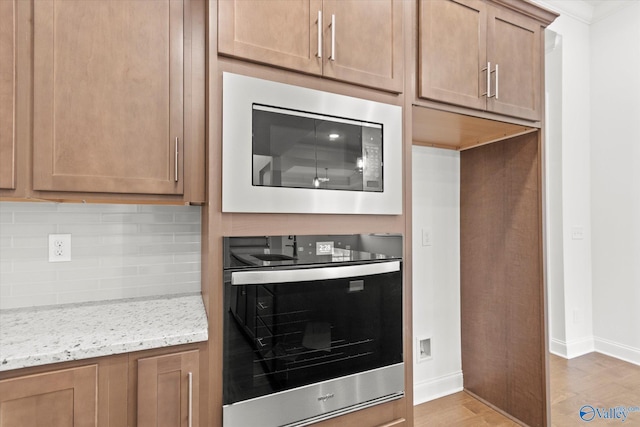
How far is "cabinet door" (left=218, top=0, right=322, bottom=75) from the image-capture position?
1.27 meters

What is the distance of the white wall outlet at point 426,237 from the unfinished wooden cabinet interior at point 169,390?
1.77m

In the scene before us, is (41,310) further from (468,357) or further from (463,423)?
(468,357)

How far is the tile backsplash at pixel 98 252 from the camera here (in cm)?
143

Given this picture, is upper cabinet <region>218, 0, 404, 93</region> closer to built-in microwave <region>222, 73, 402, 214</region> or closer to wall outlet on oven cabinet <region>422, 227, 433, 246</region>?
built-in microwave <region>222, 73, 402, 214</region>

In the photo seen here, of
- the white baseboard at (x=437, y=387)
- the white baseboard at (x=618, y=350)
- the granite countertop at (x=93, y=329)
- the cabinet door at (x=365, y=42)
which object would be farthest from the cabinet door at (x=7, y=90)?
the white baseboard at (x=618, y=350)

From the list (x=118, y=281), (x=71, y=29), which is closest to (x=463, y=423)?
(x=118, y=281)

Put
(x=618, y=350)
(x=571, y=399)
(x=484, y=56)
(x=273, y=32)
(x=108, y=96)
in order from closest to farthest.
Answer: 1. (x=108, y=96)
2. (x=273, y=32)
3. (x=484, y=56)
4. (x=571, y=399)
5. (x=618, y=350)

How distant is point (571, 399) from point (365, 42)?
9.09 ft

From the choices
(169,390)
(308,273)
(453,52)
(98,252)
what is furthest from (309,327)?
(453,52)

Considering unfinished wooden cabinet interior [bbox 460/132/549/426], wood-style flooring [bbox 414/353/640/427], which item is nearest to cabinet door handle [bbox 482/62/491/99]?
unfinished wooden cabinet interior [bbox 460/132/549/426]

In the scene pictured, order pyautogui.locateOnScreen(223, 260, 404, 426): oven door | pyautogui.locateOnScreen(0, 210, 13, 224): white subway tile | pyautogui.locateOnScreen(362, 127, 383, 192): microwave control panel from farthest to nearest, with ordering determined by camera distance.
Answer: pyautogui.locateOnScreen(362, 127, 383, 192): microwave control panel < pyautogui.locateOnScreen(0, 210, 13, 224): white subway tile < pyautogui.locateOnScreen(223, 260, 404, 426): oven door

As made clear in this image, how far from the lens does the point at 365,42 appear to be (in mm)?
1521

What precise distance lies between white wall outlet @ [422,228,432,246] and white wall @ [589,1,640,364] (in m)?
1.98

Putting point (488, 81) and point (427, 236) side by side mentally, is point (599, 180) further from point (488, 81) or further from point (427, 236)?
point (488, 81)
